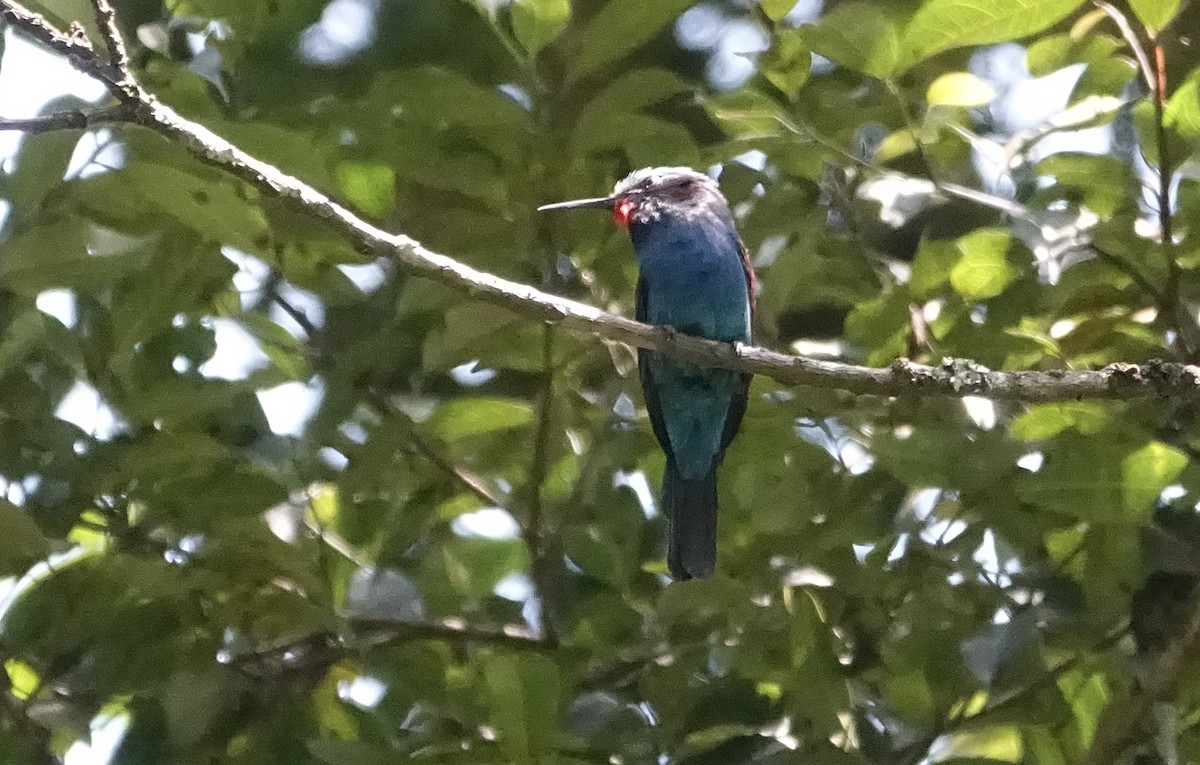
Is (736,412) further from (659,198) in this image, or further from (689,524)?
(659,198)

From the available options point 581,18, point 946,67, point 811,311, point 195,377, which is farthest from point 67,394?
point 946,67

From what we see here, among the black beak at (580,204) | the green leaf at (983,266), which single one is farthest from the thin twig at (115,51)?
the green leaf at (983,266)

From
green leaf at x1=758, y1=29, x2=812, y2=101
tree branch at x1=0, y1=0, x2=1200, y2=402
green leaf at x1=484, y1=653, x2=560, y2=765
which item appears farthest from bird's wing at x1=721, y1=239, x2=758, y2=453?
green leaf at x1=484, y1=653, x2=560, y2=765

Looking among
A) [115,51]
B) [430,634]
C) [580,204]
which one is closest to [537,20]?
[580,204]

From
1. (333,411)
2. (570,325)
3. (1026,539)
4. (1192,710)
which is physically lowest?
(1192,710)

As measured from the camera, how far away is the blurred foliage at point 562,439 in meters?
2.49

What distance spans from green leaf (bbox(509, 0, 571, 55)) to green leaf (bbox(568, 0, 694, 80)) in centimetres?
7

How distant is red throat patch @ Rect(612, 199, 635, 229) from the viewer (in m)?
3.16

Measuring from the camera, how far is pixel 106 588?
274 cm

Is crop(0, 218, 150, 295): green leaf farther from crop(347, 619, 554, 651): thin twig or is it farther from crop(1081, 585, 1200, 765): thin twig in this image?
crop(1081, 585, 1200, 765): thin twig

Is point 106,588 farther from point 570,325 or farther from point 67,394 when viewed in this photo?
point 570,325

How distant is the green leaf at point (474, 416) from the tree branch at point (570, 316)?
1.16 ft

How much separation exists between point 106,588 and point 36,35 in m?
1.20

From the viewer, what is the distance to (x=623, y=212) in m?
3.30
